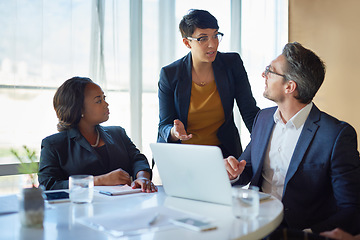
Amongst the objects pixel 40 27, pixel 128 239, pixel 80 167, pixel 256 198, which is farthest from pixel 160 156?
pixel 40 27

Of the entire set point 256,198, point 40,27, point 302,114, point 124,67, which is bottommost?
point 256,198

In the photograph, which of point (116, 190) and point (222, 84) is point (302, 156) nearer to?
point (116, 190)

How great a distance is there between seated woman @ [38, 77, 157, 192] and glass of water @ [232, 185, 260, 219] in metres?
0.90

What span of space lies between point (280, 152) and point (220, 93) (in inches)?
31.1

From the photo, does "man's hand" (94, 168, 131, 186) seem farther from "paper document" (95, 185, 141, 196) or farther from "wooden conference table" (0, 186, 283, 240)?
"wooden conference table" (0, 186, 283, 240)

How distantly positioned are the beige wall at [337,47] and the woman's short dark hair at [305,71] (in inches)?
106

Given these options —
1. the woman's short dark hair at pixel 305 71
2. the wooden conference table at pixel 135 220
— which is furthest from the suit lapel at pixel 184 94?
the wooden conference table at pixel 135 220

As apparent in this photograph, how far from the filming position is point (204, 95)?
282 cm

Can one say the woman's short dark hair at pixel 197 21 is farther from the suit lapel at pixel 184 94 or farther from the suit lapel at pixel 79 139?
the suit lapel at pixel 79 139

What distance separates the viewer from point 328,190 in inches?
77.0

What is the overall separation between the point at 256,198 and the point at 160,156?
49cm

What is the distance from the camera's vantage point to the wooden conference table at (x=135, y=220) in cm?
123

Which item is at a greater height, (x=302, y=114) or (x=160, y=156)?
(x=302, y=114)

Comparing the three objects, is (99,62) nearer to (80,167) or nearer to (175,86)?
(175,86)
